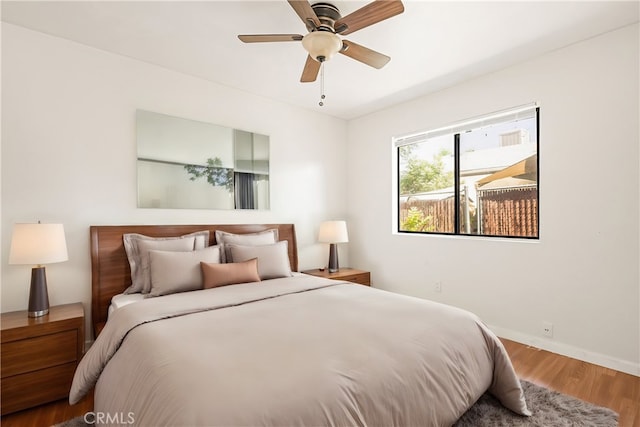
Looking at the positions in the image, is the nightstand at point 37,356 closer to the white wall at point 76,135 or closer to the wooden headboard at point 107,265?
the wooden headboard at point 107,265

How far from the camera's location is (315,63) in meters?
2.25

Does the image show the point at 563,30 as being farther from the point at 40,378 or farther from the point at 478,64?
the point at 40,378

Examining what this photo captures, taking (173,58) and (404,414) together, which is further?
(173,58)

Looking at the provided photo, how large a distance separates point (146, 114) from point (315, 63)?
64.5 inches

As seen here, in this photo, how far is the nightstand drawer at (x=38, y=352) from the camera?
1.91 meters

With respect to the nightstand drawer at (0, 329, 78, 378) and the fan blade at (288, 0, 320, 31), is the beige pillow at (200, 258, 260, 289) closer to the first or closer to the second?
the nightstand drawer at (0, 329, 78, 378)

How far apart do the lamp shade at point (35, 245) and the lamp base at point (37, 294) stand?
14 cm

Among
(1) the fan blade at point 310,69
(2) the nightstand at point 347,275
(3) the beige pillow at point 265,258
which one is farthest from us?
(2) the nightstand at point 347,275

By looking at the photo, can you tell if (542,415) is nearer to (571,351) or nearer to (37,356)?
(571,351)

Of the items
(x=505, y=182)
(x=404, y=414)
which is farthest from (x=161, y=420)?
(x=505, y=182)

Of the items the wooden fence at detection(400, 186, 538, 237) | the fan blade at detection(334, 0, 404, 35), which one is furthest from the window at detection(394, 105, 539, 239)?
the fan blade at detection(334, 0, 404, 35)

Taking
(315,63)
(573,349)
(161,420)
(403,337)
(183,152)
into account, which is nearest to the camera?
(161,420)

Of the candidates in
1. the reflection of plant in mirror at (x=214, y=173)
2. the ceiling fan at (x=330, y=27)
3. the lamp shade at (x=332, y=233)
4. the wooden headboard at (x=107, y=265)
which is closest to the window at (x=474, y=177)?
the lamp shade at (x=332, y=233)

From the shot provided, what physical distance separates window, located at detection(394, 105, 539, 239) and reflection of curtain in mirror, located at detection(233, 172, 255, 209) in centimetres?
183
